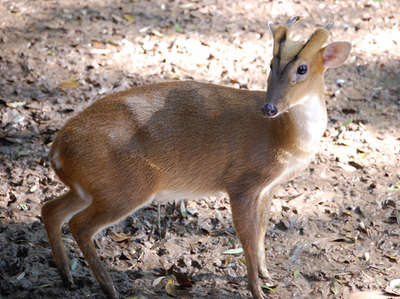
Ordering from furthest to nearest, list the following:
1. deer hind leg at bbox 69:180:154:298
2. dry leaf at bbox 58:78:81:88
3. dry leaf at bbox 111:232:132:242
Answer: dry leaf at bbox 58:78:81:88
dry leaf at bbox 111:232:132:242
deer hind leg at bbox 69:180:154:298

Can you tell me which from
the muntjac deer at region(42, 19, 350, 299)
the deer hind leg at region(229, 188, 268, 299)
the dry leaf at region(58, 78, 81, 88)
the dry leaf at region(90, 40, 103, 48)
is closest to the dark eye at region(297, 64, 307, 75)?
the muntjac deer at region(42, 19, 350, 299)

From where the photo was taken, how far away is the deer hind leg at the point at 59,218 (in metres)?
4.03

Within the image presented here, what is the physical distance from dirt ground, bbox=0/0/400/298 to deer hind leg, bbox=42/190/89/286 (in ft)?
0.48

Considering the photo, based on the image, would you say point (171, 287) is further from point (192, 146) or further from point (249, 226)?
point (192, 146)

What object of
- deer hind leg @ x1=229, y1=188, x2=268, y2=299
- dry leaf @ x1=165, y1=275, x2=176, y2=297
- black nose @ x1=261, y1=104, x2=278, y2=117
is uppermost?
black nose @ x1=261, y1=104, x2=278, y2=117

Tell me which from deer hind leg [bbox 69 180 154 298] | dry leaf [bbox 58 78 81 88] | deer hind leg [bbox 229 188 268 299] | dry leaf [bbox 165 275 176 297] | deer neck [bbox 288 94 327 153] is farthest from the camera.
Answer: dry leaf [bbox 58 78 81 88]

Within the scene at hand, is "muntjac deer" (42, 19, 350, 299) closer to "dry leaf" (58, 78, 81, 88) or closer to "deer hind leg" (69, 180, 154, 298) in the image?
"deer hind leg" (69, 180, 154, 298)

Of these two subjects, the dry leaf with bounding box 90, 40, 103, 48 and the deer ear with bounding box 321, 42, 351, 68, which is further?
the dry leaf with bounding box 90, 40, 103, 48

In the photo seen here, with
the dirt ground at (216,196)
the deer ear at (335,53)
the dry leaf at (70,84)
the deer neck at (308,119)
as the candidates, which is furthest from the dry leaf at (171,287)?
the dry leaf at (70,84)

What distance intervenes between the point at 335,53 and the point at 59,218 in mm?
2232

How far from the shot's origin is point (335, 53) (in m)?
3.80

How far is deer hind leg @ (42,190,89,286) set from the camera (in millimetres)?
4031

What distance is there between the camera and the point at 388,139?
608cm

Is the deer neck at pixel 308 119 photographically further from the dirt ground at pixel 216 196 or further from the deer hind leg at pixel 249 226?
the dirt ground at pixel 216 196
